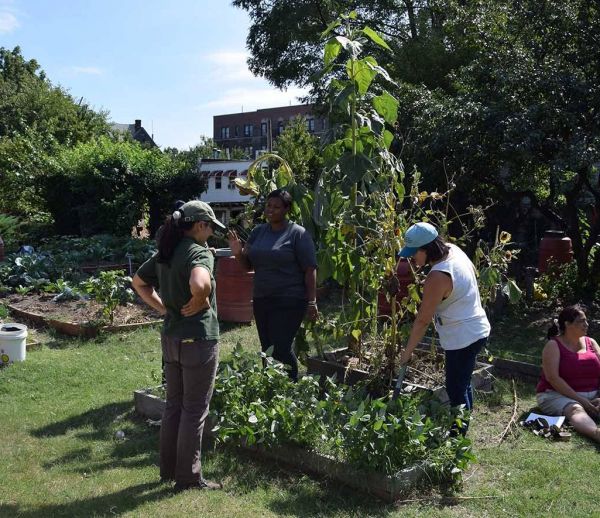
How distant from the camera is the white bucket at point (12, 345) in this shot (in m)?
6.99

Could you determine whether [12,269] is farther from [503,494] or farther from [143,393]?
[503,494]

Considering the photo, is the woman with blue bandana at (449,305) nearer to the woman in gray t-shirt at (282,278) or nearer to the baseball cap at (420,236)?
the baseball cap at (420,236)

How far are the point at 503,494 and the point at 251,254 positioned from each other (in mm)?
2404

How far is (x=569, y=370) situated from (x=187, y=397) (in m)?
2.98

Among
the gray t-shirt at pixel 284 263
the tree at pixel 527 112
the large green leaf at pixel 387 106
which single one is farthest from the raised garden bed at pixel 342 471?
the tree at pixel 527 112

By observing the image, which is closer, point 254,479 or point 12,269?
point 254,479

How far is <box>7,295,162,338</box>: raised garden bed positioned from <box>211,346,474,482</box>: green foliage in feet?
13.4

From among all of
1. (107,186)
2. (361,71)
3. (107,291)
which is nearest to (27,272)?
(107,291)

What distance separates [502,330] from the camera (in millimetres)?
8695

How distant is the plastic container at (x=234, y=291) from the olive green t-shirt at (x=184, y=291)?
15.9 ft

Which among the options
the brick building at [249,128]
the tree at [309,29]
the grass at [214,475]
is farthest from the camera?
the brick building at [249,128]

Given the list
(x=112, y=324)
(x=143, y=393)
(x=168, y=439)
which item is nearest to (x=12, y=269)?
(x=112, y=324)

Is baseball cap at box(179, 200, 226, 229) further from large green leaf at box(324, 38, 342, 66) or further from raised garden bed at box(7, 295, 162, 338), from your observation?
raised garden bed at box(7, 295, 162, 338)

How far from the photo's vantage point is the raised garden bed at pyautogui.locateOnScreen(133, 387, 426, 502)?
3725 mm
